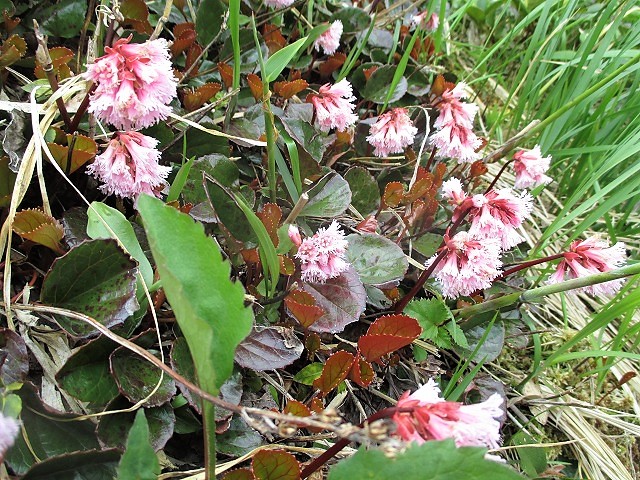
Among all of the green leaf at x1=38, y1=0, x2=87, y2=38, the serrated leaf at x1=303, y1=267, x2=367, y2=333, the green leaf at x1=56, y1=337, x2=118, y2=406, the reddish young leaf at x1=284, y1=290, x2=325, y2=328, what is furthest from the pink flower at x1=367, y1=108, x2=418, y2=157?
the green leaf at x1=56, y1=337, x2=118, y2=406

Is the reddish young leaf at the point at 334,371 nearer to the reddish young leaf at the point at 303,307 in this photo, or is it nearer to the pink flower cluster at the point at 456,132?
the reddish young leaf at the point at 303,307

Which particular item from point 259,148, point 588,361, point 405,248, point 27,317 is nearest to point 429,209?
point 405,248

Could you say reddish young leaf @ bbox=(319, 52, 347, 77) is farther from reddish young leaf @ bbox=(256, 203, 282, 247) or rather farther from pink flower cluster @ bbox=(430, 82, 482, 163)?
reddish young leaf @ bbox=(256, 203, 282, 247)

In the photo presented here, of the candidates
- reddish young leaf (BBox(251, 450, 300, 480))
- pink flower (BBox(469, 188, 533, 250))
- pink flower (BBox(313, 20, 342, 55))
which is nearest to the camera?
reddish young leaf (BBox(251, 450, 300, 480))

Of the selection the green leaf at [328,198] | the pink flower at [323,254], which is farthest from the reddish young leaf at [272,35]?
the pink flower at [323,254]

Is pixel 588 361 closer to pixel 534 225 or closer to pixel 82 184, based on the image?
pixel 534 225

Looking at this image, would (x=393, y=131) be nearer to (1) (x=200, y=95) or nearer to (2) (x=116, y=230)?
(1) (x=200, y=95)
